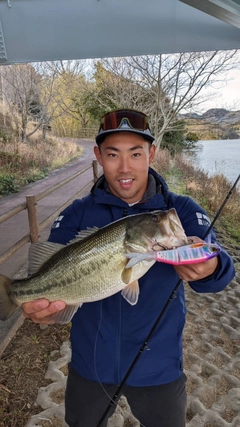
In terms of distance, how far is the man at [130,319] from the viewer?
177 cm

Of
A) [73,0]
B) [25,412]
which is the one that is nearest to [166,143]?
[73,0]

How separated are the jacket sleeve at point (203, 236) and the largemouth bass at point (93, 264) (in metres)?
0.28

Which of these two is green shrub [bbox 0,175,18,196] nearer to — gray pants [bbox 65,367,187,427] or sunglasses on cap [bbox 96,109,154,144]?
sunglasses on cap [bbox 96,109,154,144]

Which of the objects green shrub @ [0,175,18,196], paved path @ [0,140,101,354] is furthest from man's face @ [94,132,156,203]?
green shrub @ [0,175,18,196]

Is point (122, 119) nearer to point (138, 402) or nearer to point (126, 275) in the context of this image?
point (126, 275)

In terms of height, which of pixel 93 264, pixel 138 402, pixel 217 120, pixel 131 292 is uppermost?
pixel 217 120

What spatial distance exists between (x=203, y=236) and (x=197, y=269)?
319mm

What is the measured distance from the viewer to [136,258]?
61.1 inches

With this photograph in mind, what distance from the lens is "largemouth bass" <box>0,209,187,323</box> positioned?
1.63 m

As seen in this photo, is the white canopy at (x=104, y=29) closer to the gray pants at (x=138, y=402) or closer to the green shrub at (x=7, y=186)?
the gray pants at (x=138, y=402)

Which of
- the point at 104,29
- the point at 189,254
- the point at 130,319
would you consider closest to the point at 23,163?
the point at 104,29

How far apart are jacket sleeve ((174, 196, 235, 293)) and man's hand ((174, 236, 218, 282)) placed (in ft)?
0.15

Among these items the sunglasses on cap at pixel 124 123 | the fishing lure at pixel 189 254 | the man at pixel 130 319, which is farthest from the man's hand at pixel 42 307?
the sunglasses on cap at pixel 124 123

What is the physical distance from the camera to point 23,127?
65.1ft
